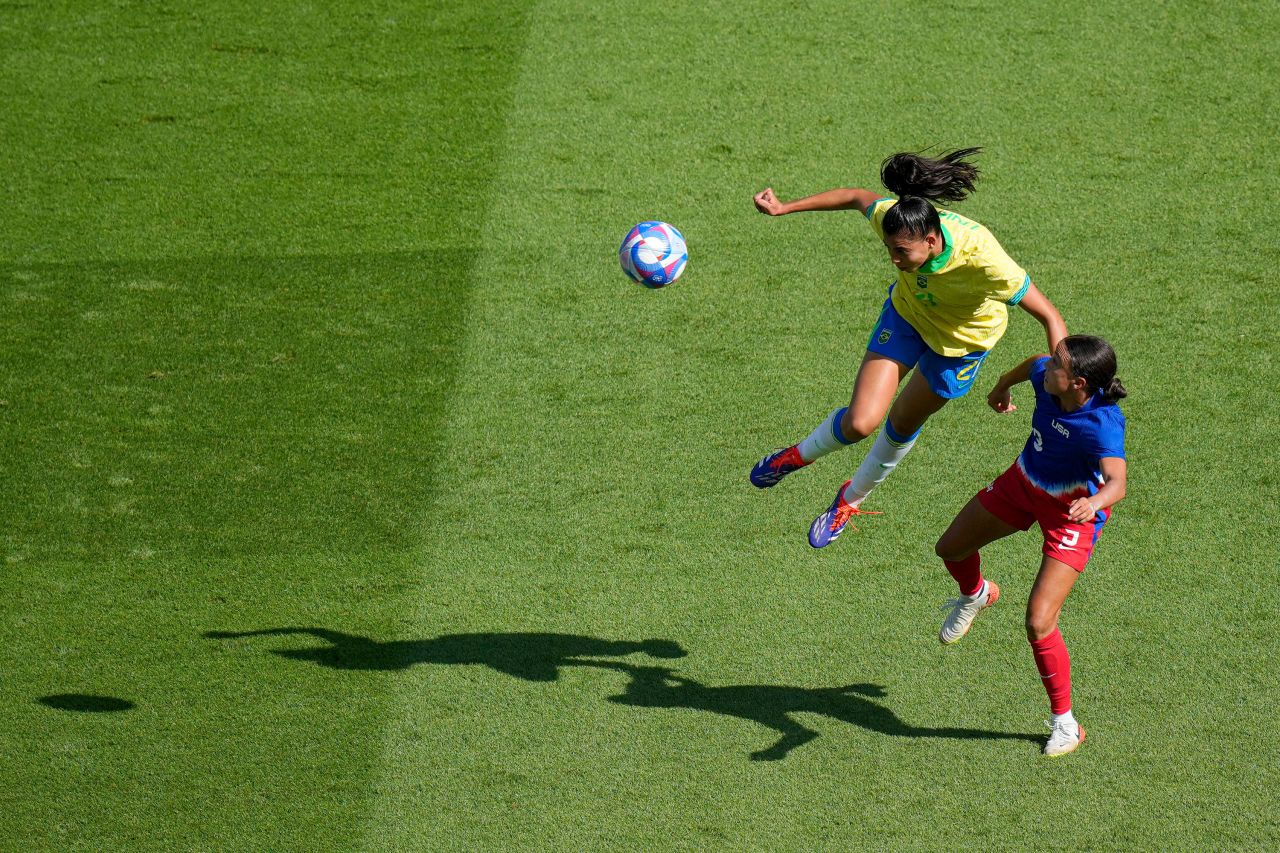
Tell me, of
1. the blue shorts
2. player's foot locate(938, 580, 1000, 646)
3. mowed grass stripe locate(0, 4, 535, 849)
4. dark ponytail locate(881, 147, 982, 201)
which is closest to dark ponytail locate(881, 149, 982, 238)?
dark ponytail locate(881, 147, 982, 201)

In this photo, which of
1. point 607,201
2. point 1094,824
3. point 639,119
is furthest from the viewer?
point 639,119

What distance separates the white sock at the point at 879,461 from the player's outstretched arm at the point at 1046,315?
35.6 inches

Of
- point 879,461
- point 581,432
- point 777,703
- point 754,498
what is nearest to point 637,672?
point 777,703

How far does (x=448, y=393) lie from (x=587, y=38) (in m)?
4.12

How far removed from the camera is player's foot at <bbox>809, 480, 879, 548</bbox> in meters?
6.34

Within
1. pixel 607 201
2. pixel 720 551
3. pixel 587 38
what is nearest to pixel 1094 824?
pixel 720 551

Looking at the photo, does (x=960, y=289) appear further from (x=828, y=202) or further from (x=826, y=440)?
(x=826, y=440)

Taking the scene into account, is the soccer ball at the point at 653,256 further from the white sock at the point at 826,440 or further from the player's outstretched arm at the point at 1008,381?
the player's outstretched arm at the point at 1008,381

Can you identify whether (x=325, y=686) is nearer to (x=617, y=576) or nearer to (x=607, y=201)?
(x=617, y=576)

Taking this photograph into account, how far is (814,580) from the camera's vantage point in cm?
655

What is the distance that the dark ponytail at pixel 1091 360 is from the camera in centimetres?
477

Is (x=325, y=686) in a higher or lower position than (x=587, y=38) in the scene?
lower

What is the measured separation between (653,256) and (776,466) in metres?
1.23

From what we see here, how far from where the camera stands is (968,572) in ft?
19.2
